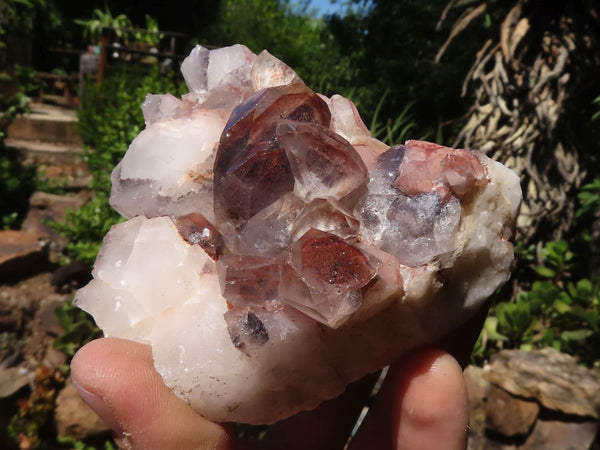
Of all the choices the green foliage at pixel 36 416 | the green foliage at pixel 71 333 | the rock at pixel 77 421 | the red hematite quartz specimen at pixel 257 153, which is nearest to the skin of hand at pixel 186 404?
the red hematite quartz specimen at pixel 257 153

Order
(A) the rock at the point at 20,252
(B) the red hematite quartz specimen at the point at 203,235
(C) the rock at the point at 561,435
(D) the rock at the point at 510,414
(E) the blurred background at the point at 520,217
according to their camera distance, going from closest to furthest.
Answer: (B) the red hematite quartz specimen at the point at 203,235
(C) the rock at the point at 561,435
(D) the rock at the point at 510,414
(E) the blurred background at the point at 520,217
(A) the rock at the point at 20,252

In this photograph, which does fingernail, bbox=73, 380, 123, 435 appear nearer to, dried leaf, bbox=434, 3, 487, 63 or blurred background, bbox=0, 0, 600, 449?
blurred background, bbox=0, 0, 600, 449

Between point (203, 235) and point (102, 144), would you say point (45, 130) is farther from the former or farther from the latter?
point (203, 235)

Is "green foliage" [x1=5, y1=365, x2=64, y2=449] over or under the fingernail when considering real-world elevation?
under

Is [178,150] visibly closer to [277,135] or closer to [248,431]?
[277,135]

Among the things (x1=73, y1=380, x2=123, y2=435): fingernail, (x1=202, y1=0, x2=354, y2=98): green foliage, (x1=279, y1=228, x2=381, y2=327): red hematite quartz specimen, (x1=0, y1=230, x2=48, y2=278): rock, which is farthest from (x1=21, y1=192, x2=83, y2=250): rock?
(x1=279, y1=228, x2=381, y2=327): red hematite quartz specimen

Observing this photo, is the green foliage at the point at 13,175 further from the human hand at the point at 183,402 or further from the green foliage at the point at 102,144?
the human hand at the point at 183,402
